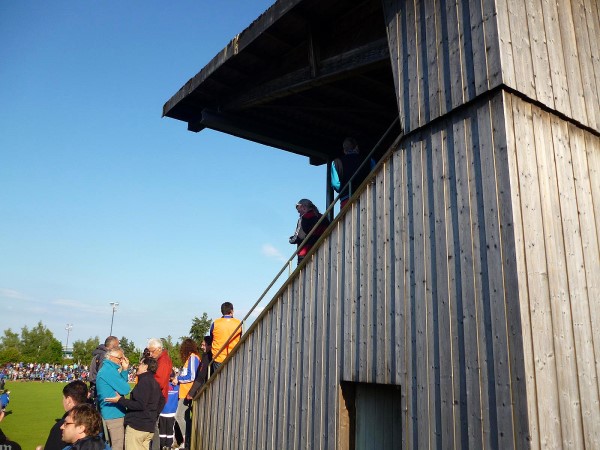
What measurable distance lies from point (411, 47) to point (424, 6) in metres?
0.51

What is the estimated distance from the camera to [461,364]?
475 centimetres

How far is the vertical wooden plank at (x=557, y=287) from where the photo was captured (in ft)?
14.8

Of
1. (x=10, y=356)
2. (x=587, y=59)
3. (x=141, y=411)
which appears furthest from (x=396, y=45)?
(x=10, y=356)

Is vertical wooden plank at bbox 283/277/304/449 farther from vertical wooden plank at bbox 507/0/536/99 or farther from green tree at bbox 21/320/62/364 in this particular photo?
green tree at bbox 21/320/62/364

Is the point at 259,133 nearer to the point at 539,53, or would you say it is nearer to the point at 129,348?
the point at 539,53

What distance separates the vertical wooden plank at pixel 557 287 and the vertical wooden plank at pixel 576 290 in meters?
0.07

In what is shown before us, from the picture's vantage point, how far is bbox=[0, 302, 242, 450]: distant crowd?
14.5ft

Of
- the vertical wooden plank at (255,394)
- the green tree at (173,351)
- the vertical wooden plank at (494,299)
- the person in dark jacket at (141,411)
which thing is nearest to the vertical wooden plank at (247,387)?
the vertical wooden plank at (255,394)

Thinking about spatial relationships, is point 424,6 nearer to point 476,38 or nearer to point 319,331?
point 476,38

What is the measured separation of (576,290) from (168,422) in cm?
735

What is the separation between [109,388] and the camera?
23.6 feet

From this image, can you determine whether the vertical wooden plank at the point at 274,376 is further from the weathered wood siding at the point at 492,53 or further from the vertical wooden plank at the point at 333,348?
the weathered wood siding at the point at 492,53

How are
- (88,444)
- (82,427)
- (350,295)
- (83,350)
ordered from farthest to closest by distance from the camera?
(83,350) < (350,295) < (82,427) < (88,444)

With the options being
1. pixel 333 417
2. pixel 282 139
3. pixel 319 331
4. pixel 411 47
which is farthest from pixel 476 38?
pixel 282 139
